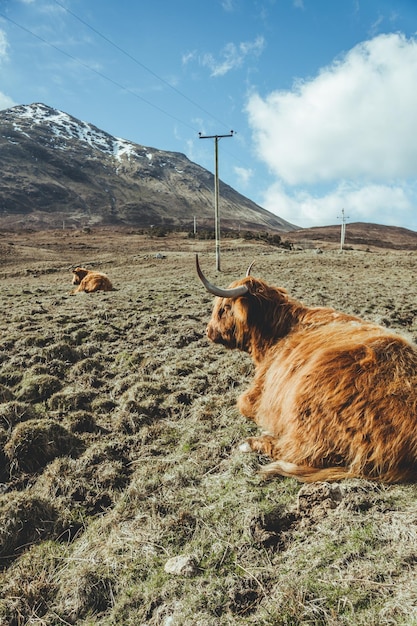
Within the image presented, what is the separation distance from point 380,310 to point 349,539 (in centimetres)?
841

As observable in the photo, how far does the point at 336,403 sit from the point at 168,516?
1.44 meters

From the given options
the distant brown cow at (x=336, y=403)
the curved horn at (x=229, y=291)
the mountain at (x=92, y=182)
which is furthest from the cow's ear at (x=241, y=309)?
the mountain at (x=92, y=182)

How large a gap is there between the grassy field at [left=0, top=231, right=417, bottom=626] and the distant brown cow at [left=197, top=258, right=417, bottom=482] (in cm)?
15

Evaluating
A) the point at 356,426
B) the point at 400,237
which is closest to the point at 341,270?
the point at 356,426

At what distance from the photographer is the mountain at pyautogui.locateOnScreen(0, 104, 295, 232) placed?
101 meters

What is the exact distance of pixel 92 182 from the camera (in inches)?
5098

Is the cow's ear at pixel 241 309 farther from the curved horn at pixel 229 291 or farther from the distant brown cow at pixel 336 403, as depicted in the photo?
the distant brown cow at pixel 336 403

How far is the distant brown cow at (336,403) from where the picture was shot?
106 inches

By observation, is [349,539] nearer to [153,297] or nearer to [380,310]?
[380,310]

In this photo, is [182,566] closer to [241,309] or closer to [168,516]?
[168,516]

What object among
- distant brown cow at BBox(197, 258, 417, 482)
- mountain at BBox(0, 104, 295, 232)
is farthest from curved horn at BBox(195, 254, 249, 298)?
mountain at BBox(0, 104, 295, 232)

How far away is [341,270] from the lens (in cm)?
2056

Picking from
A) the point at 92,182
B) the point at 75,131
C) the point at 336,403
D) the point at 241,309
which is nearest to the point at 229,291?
the point at 241,309

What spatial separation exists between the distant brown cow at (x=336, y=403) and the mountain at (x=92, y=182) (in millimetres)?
88142
